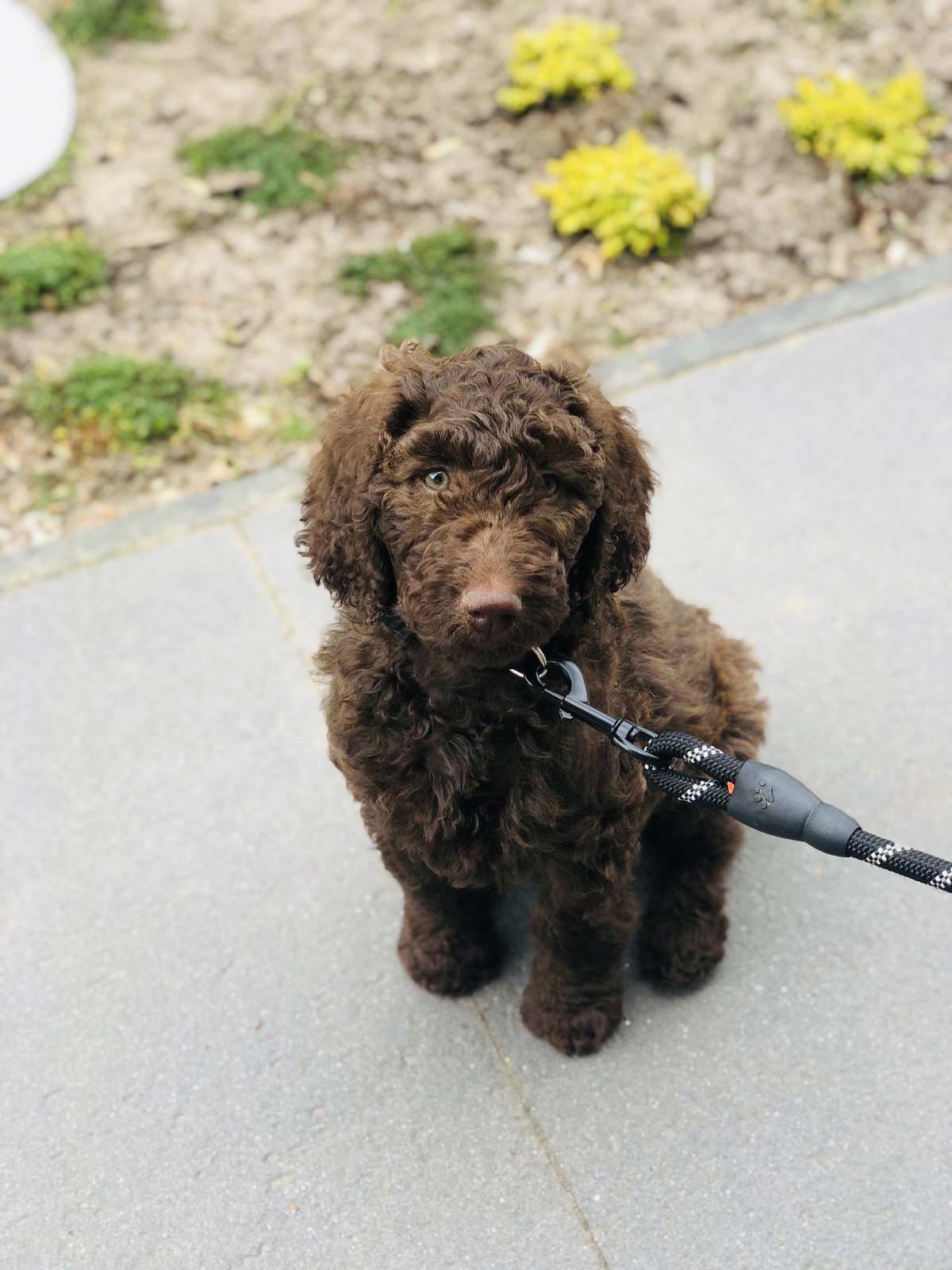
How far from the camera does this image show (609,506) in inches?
81.6

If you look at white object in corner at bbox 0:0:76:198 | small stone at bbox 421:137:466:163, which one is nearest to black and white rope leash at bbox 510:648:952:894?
small stone at bbox 421:137:466:163

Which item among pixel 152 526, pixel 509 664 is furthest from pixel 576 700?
pixel 152 526

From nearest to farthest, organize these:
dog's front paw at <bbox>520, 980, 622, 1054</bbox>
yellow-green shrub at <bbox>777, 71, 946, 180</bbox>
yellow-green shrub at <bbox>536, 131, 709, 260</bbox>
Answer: dog's front paw at <bbox>520, 980, 622, 1054</bbox> → yellow-green shrub at <bbox>536, 131, 709, 260</bbox> → yellow-green shrub at <bbox>777, 71, 946, 180</bbox>

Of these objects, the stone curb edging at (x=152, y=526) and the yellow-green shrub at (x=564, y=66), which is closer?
the stone curb edging at (x=152, y=526)

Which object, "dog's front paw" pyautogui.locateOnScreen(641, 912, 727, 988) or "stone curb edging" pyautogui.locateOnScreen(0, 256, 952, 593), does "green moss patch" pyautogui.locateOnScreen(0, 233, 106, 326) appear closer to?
"stone curb edging" pyautogui.locateOnScreen(0, 256, 952, 593)

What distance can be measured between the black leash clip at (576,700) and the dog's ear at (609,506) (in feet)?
0.42

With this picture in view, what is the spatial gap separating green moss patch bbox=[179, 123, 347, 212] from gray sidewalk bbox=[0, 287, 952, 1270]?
5.21 ft

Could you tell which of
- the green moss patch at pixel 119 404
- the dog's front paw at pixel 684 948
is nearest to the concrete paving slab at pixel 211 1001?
the dog's front paw at pixel 684 948

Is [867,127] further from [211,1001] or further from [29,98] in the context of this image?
[211,1001]

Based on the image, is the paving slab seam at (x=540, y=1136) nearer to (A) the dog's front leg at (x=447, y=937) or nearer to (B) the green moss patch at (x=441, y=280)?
(A) the dog's front leg at (x=447, y=937)

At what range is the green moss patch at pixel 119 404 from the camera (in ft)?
13.7

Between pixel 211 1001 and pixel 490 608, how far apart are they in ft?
5.33

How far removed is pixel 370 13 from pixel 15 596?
10.9 feet

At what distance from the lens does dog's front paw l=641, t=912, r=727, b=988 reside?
2.79 m
